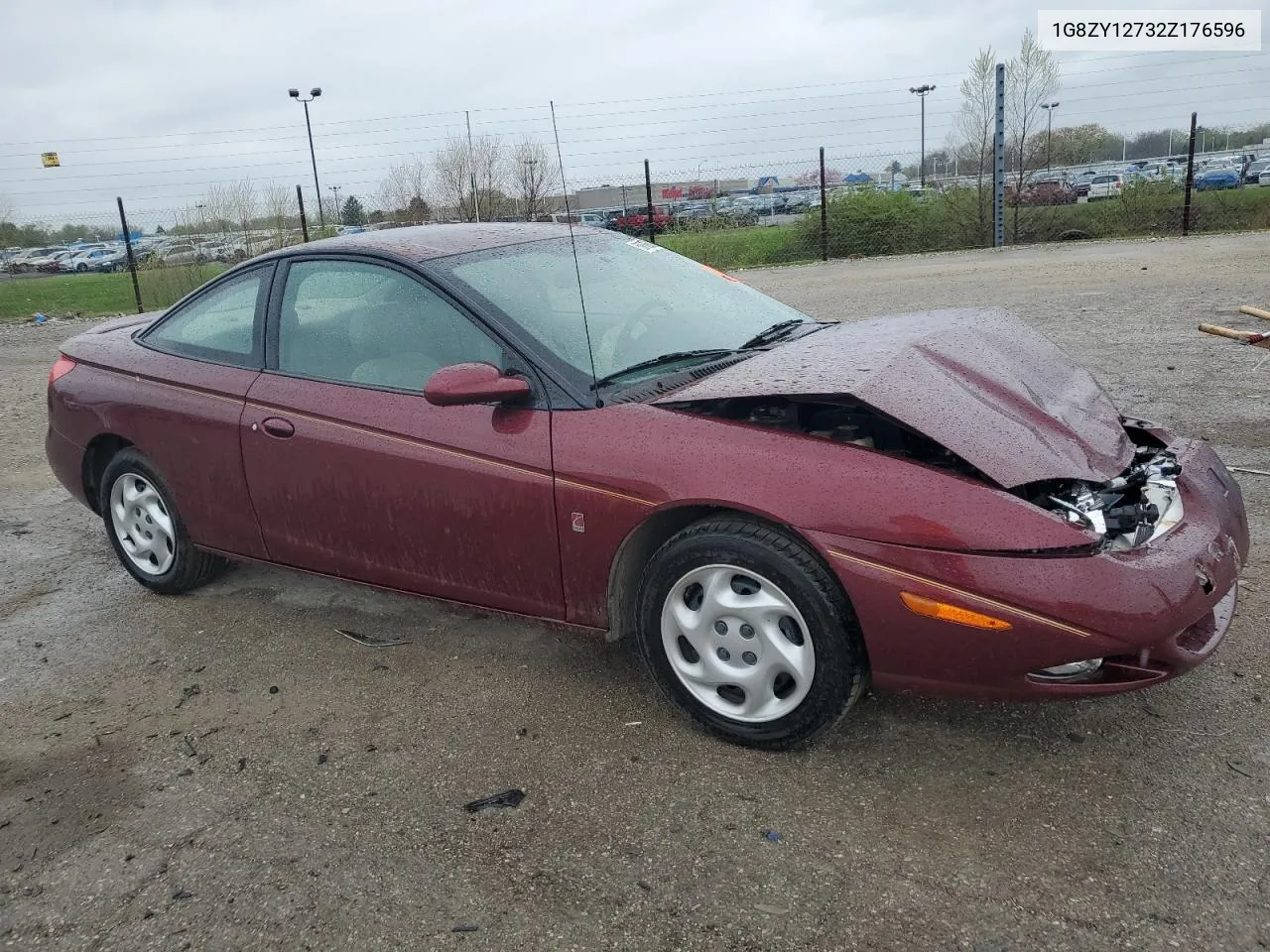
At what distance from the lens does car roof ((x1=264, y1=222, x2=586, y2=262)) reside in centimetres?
355

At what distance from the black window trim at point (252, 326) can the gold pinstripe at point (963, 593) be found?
2356 millimetres

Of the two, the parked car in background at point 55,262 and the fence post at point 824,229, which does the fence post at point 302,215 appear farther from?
the parked car in background at point 55,262

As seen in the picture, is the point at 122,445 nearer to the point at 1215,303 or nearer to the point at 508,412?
the point at 508,412

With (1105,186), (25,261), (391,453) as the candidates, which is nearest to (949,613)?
(391,453)

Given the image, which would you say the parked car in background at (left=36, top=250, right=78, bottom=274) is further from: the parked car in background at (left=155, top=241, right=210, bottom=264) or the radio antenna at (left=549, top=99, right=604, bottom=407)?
the radio antenna at (left=549, top=99, right=604, bottom=407)

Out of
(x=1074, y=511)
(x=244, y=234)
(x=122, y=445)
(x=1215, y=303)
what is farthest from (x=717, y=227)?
(x=1074, y=511)

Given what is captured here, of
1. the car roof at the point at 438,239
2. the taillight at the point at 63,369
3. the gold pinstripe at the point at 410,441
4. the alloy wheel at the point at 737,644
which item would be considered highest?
the car roof at the point at 438,239

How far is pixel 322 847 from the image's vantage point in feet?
8.37

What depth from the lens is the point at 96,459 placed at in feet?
14.4

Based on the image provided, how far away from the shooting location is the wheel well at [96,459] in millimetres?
4262

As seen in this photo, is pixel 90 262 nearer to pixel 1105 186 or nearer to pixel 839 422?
pixel 1105 186

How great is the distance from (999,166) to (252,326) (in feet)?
56.0

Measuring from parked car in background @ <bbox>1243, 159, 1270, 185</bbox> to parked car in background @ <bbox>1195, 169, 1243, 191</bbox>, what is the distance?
0.20 metres

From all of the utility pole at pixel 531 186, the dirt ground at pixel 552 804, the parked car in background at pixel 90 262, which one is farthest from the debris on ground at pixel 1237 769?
the parked car in background at pixel 90 262
